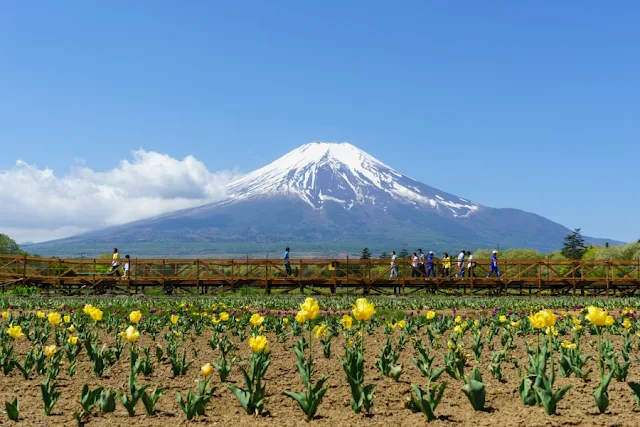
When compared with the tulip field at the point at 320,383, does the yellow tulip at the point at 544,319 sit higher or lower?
higher

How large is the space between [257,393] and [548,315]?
2878 mm

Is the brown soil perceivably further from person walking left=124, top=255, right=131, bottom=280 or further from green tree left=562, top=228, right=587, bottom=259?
green tree left=562, top=228, right=587, bottom=259

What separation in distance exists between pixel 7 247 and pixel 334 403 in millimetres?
62877

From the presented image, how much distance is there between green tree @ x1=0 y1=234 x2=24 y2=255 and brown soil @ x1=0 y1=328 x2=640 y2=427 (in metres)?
52.5

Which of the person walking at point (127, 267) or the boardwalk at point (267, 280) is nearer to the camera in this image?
the person walking at point (127, 267)

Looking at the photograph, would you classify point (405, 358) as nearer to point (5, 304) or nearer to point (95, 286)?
point (5, 304)

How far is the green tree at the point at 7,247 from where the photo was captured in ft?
186

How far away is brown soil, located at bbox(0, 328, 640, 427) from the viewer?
5805 millimetres

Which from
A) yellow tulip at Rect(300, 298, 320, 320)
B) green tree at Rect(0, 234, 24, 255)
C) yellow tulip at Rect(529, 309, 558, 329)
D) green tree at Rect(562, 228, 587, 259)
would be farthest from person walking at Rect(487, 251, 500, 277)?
green tree at Rect(562, 228, 587, 259)

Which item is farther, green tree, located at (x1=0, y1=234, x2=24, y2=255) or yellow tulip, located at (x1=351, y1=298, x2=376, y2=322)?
green tree, located at (x1=0, y1=234, x2=24, y2=255)

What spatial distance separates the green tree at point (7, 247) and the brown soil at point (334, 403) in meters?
52.5

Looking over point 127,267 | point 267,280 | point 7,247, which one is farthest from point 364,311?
point 7,247

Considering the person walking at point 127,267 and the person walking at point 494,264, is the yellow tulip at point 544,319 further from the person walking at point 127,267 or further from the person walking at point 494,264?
the person walking at point 127,267

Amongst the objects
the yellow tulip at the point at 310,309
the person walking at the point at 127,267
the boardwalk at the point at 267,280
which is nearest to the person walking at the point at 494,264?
the boardwalk at the point at 267,280
